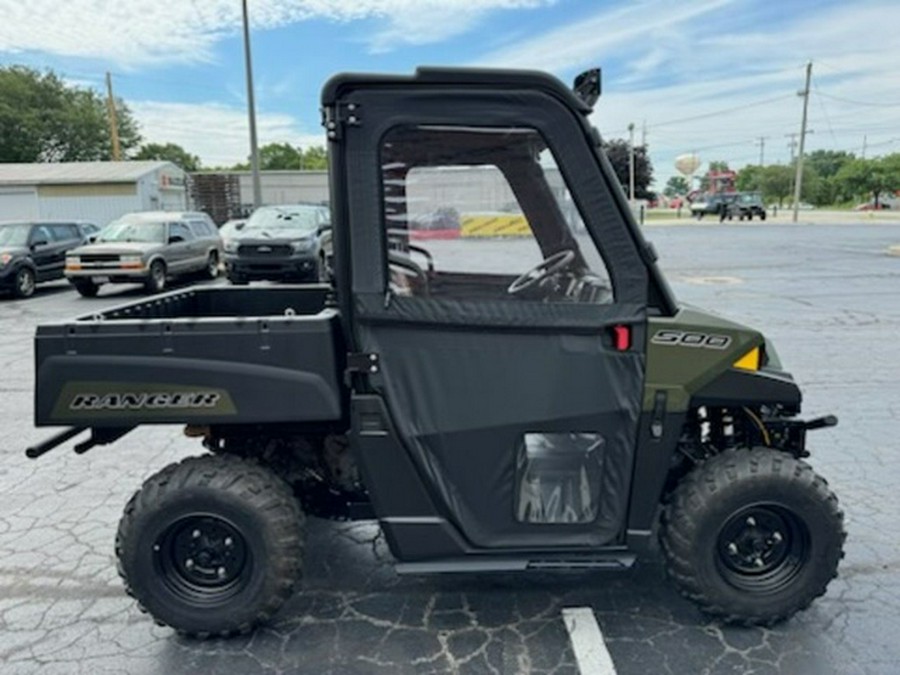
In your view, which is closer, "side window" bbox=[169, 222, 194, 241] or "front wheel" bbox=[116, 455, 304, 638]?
"front wheel" bbox=[116, 455, 304, 638]

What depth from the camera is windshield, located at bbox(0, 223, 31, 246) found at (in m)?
15.0

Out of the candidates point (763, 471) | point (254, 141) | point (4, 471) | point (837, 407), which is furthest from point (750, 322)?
point (254, 141)

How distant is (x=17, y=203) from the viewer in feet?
106

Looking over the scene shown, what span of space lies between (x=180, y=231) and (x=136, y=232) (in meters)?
1.03

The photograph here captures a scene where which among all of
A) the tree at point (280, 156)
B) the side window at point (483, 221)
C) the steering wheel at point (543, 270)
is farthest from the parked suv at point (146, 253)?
the tree at point (280, 156)

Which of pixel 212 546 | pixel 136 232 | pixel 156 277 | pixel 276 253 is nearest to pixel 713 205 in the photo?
pixel 276 253

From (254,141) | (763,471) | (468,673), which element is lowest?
(468,673)

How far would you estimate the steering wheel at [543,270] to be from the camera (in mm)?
2723

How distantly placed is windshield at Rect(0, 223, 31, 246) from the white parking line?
52.7 feet

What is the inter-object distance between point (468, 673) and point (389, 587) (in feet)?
2.39

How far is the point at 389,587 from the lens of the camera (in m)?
3.27

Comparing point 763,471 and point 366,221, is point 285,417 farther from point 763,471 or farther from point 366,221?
point 763,471

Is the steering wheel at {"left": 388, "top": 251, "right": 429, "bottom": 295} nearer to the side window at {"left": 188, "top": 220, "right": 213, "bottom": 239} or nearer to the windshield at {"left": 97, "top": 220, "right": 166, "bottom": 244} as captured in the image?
the windshield at {"left": 97, "top": 220, "right": 166, "bottom": 244}

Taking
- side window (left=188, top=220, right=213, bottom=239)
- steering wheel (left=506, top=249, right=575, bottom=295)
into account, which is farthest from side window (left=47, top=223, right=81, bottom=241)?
steering wheel (left=506, top=249, right=575, bottom=295)
